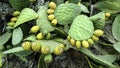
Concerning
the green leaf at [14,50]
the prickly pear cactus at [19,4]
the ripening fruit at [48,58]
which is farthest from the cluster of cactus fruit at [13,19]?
the ripening fruit at [48,58]

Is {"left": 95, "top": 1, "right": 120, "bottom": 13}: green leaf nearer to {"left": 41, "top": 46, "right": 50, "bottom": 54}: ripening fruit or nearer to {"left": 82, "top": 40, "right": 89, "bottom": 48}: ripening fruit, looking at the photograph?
{"left": 82, "top": 40, "right": 89, "bottom": 48}: ripening fruit

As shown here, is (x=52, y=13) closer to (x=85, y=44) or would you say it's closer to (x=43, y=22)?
(x=43, y=22)

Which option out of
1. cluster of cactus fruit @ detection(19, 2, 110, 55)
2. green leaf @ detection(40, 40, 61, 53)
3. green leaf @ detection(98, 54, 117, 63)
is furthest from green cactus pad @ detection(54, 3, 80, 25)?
green leaf @ detection(98, 54, 117, 63)

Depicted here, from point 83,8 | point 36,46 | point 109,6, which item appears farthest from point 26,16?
point 109,6

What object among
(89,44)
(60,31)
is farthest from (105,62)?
(60,31)

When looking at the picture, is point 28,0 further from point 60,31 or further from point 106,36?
point 106,36

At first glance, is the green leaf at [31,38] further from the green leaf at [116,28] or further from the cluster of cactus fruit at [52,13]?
the green leaf at [116,28]

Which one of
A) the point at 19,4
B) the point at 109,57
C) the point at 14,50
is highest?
the point at 19,4
